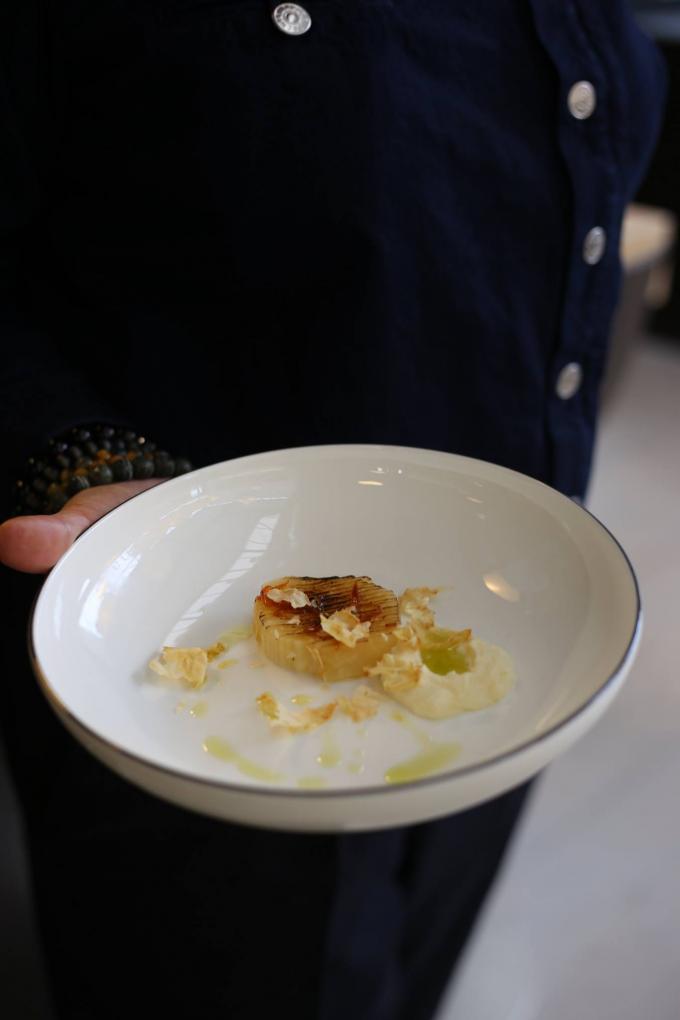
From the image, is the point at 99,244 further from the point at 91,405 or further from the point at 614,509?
the point at 614,509

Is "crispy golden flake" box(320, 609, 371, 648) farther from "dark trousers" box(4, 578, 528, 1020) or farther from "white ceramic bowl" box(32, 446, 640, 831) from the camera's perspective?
"dark trousers" box(4, 578, 528, 1020)

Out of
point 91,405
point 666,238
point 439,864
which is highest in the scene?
point 91,405

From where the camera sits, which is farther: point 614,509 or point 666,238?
point 666,238

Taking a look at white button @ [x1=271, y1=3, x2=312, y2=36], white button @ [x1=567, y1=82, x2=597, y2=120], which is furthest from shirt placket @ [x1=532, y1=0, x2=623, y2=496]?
white button @ [x1=271, y1=3, x2=312, y2=36]

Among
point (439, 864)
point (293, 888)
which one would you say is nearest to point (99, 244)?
point (293, 888)

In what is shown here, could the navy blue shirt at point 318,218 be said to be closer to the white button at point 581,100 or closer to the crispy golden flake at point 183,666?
the white button at point 581,100

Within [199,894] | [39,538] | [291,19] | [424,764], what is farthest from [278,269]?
[199,894]

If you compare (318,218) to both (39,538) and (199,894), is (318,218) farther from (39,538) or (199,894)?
(199,894)

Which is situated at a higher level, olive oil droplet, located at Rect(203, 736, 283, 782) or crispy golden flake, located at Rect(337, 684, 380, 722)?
crispy golden flake, located at Rect(337, 684, 380, 722)
